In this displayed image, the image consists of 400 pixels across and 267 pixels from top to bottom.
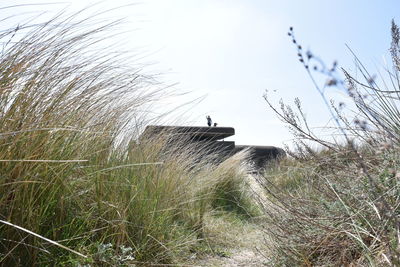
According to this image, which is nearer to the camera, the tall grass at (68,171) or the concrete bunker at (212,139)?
the tall grass at (68,171)

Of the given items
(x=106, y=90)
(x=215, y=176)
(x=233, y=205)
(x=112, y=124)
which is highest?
(x=106, y=90)

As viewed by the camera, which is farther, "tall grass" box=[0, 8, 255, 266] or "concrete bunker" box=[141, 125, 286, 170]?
"concrete bunker" box=[141, 125, 286, 170]

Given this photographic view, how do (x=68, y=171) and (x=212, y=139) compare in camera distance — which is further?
(x=212, y=139)

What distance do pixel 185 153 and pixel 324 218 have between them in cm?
204

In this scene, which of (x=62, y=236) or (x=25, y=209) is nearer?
(x=25, y=209)

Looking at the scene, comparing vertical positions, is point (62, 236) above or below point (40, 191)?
below

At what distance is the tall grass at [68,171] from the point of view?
1.68 meters

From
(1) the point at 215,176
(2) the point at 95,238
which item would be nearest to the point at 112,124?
(2) the point at 95,238

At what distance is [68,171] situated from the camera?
1.85 meters

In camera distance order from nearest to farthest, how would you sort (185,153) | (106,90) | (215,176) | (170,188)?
(106,90) → (170,188) → (185,153) → (215,176)

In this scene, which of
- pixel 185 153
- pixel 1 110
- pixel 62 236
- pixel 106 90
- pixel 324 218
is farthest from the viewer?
pixel 185 153

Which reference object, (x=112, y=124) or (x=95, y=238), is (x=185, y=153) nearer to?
(x=112, y=124)

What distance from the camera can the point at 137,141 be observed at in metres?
3.12

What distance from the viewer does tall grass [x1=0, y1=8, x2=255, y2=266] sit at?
168 cm
